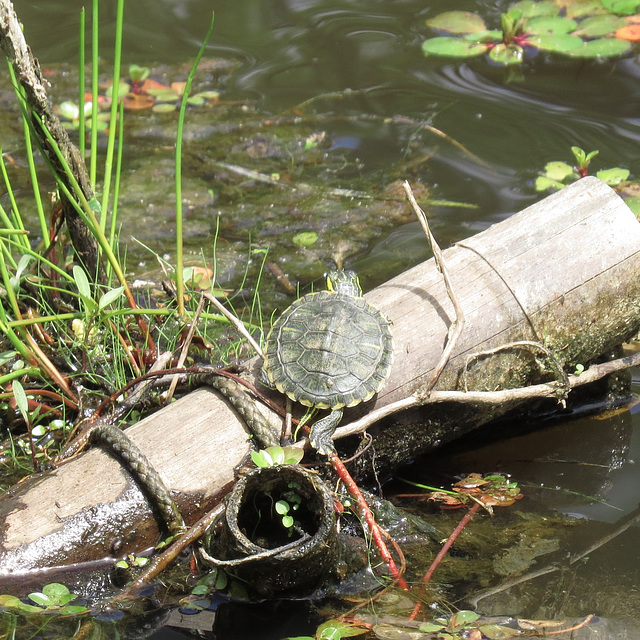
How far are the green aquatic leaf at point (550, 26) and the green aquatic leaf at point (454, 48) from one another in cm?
41

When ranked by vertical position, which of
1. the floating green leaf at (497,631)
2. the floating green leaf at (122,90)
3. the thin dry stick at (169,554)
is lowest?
the floating green leaf at (497,631)

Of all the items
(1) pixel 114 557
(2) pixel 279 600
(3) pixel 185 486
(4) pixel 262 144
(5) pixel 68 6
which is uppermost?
(5) pixel 68 6

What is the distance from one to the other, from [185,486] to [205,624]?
41cm

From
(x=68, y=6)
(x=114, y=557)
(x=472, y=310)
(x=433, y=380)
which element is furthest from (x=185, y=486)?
(x=68, y=6)

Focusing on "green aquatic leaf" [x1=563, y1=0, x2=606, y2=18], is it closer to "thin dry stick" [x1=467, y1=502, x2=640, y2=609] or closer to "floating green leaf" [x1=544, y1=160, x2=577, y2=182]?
"floating green leaf" [x1=544, y1=160, x2=577, y2=182]

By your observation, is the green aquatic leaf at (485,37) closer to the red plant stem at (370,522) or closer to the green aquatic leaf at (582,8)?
the green aquatic leaf at (582,8)

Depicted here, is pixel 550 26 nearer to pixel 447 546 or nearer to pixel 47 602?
pixel 447 546

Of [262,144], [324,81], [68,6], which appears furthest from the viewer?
[68,6]

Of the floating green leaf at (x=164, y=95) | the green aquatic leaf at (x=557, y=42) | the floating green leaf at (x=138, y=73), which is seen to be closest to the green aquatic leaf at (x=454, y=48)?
the green aquatic leaf at (x=557, y=42)

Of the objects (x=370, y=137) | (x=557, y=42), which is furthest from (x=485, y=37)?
(x=370, y=137)

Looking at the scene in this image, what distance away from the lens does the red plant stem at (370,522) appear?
2125mm

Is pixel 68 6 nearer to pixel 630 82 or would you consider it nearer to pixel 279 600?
pixel 630 82

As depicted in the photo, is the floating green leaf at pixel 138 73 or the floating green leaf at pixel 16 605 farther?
the floating green leaf at pixel 138 73

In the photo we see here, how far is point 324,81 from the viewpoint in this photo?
530cm
